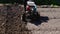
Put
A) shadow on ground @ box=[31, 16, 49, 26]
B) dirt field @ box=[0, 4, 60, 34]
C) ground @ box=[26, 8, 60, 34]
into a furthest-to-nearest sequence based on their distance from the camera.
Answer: shadow on ground @ box=[31, 16, 49, 26], ground @ box=[26, 8, 60, 34], dirt field @ box=[0, 4, 60, 34]

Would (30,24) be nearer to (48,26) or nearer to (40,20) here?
(48,26)

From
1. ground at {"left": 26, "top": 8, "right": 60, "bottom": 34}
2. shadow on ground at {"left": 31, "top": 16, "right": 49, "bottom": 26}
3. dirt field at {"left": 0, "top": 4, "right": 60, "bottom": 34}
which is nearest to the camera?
dirt field at {"left": 0, "top": 4, "right": 60, "bottom": 34}

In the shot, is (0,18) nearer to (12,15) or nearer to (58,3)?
(12,15)

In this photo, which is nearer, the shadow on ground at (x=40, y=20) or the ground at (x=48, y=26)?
the ground at (x=48, y=26)

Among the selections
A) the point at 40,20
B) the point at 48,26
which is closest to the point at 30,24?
the point at 48,26

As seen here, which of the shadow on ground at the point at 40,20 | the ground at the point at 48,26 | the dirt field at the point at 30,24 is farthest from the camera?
the shadow on ground at the point at 40,20

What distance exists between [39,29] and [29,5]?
2753mm

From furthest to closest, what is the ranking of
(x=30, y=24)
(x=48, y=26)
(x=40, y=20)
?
(x=40, y=20), (x=30, y=24), (x=48, y=26)

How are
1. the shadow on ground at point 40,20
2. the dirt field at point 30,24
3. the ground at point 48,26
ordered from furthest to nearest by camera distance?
the shadow on ground at point 40,20
the ground at point 48,26
the dirt field at point 30,24

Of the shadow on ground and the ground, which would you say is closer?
the ground

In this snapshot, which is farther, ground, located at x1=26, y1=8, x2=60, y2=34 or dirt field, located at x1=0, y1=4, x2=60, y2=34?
ground, located at x1=26, y1=8, x2=60, y2=34

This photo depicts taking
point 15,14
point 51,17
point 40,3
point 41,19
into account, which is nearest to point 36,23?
point 41,19

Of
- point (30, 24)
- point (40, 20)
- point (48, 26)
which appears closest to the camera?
point (48, 26)

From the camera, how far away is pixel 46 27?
393 inches
